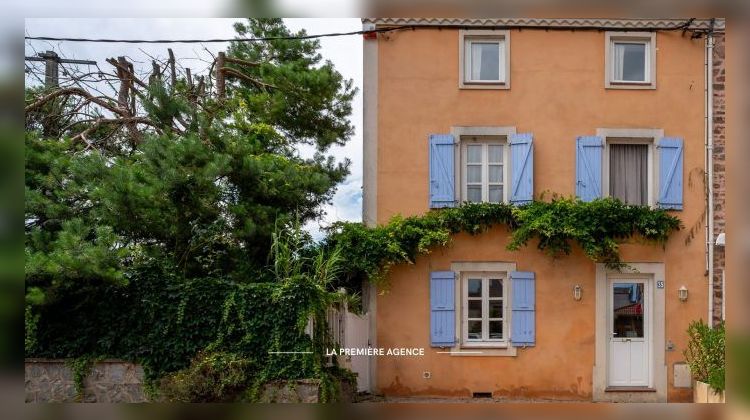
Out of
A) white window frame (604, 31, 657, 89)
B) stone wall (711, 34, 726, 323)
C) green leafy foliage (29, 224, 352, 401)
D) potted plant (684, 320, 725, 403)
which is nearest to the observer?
potted plant (684, 320, 725, 403)

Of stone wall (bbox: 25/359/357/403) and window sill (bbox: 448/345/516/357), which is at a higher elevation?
window sill (bbox: 448/345/516/357)

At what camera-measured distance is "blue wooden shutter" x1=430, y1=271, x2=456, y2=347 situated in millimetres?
8898

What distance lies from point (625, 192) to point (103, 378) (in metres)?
6.61

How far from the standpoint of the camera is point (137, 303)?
25.3 ft

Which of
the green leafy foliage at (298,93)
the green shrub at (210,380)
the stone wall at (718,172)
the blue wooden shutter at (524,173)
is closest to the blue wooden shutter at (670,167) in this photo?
the stone wall at (718,172)

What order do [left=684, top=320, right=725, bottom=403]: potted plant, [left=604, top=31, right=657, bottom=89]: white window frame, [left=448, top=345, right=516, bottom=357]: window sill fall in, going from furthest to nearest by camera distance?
[left=604, top=31, right=657, bottom=89]: white window frame → [left=448, top=345, right=516, bottom=357]: window sill → [left=684, top=320, right=725, bottom=403]: potted plant

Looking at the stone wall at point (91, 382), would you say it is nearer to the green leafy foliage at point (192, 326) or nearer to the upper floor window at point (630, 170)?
the green leafy foliage at point (192, 326)

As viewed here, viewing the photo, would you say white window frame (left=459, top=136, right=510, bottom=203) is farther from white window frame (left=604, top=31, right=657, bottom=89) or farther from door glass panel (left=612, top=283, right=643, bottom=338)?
door glass panel (left=612, top=283, right=643, bottom=338)

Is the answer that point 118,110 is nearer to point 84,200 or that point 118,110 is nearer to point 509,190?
point 84,200

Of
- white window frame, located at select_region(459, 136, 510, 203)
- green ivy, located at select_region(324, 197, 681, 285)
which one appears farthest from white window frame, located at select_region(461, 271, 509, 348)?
white window frame, located at select_region(459, 136, 510, 203)

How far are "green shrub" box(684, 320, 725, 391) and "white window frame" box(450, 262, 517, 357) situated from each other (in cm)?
210

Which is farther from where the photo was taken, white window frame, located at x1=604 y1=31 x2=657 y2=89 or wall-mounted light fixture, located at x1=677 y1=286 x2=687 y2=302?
white window frame, located at x1=604 y1=31 x2=657 y2=89

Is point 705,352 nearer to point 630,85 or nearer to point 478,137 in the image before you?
point 630,85

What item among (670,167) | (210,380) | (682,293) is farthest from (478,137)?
(210,380)
